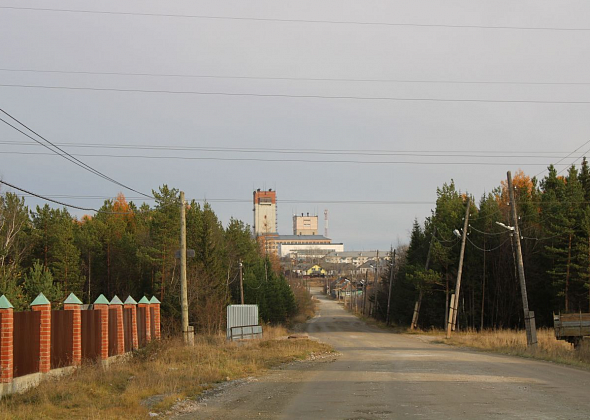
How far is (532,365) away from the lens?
2133cm

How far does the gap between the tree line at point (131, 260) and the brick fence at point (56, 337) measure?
64.8ft

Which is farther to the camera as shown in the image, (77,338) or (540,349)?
(540,349)

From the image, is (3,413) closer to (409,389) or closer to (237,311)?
(409,389)

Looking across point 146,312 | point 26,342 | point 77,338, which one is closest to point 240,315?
point 146,312

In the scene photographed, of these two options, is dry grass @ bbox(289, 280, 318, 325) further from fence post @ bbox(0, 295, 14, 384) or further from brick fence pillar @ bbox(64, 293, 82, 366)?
fence post @ bbox(0, 295, 14, 384)

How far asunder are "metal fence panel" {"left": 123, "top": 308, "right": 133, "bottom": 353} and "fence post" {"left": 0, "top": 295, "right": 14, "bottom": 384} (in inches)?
385

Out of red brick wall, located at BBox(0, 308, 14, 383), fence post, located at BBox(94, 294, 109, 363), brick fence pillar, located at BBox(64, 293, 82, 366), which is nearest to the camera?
red brick wall, located at BBox(0, 308, 14, 383)

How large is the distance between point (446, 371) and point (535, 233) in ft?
123

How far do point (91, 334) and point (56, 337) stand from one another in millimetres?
3029

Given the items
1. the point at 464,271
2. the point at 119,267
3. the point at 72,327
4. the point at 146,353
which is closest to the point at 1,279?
the point at 146,353

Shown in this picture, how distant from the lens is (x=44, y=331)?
53.4 feet

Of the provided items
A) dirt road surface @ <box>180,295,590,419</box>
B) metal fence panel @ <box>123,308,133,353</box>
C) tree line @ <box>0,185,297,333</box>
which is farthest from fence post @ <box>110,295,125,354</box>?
tree line @ <box>0,185,297,333</box>

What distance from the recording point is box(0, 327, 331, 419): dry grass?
37.8 ft

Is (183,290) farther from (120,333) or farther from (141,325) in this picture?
(120,333)
